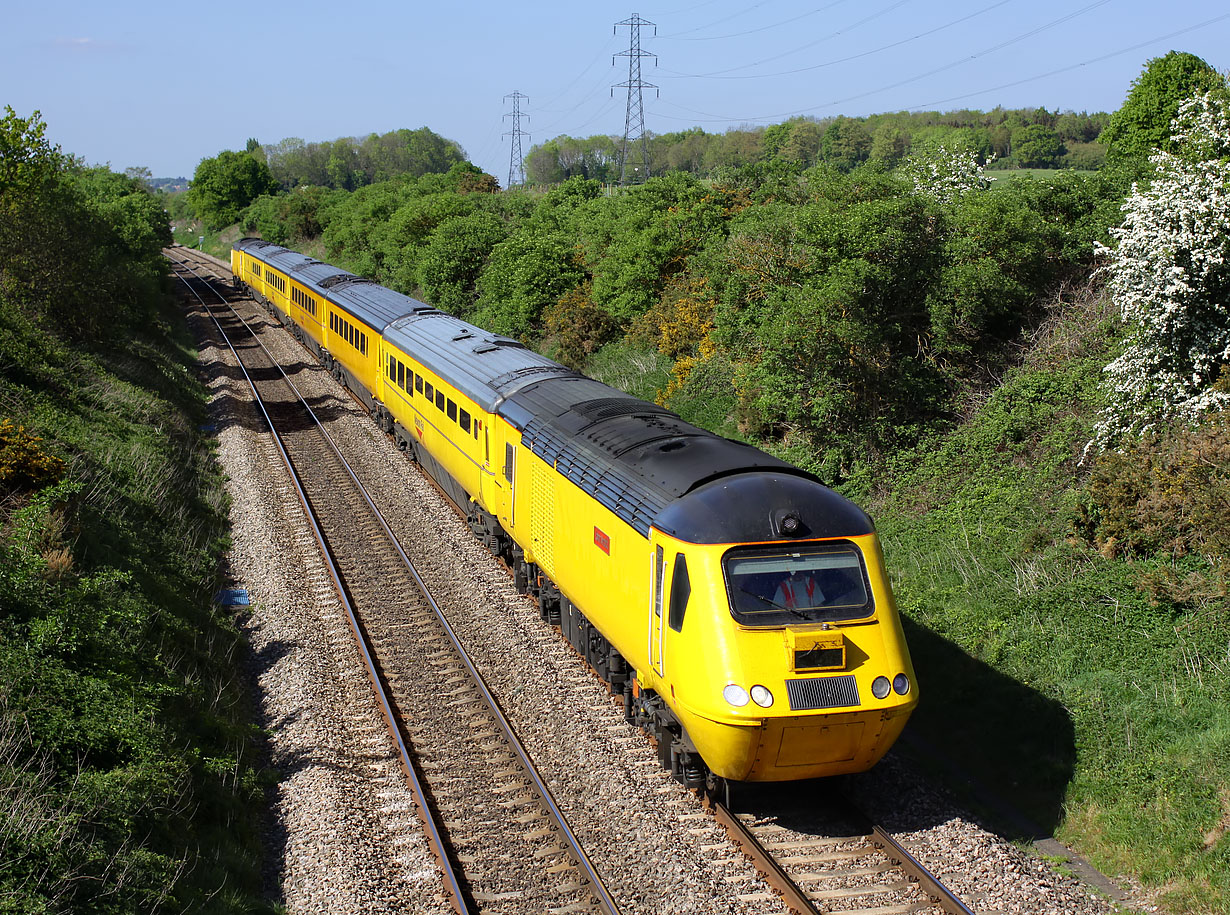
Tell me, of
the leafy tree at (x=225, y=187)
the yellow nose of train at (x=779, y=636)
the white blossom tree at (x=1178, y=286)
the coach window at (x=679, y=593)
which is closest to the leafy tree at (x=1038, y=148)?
the white blossom tree at (x=1178, y=286)

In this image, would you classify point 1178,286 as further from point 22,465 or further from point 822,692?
point 22,465

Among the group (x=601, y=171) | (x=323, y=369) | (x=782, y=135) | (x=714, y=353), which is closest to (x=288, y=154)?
(x=601, y=171)

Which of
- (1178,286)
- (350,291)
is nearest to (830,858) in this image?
(1178,286)

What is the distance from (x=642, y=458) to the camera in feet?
33.1

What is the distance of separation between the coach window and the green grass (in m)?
4.00

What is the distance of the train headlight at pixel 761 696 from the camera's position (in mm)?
7816

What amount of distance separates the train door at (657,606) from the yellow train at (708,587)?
0.02 m

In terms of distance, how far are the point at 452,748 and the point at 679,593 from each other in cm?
359

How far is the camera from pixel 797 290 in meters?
17.7

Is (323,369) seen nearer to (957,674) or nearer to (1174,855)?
(957,674)

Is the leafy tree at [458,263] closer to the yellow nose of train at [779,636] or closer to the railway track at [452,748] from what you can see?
the railway track at [452,748]

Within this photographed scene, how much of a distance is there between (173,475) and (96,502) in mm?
3719

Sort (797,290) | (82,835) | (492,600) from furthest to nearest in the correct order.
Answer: (797,290)
(492,600)
(82,835)

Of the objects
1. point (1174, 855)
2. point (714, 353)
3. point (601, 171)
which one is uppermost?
point (601, 171)
